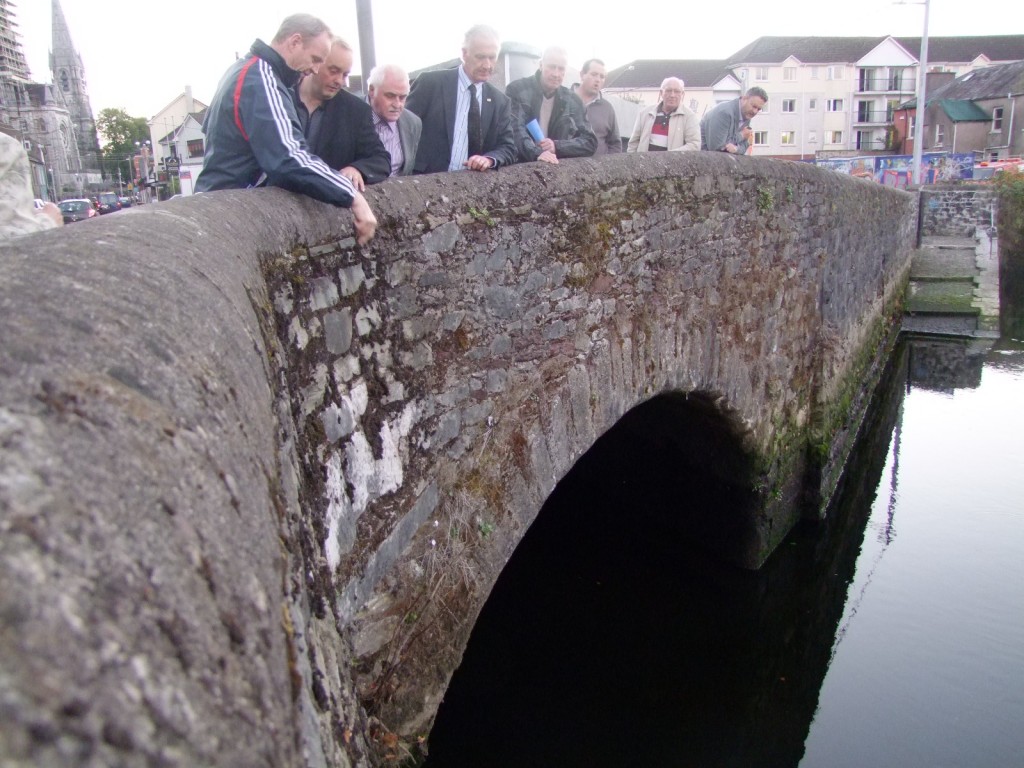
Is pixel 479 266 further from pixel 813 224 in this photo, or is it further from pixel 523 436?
pixel 813 224

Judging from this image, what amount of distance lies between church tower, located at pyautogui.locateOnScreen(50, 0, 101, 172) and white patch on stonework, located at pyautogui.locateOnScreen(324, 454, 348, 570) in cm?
7747

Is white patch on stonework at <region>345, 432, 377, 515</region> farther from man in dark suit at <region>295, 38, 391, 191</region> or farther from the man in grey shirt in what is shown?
the man in grey shirt

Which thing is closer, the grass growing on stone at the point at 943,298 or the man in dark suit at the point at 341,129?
the man in dark suit at the point at 341,129

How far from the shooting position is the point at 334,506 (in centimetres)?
266

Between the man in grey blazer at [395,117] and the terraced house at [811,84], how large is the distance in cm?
4590

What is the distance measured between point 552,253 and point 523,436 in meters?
0.92

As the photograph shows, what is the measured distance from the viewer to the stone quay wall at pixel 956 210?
2678cm

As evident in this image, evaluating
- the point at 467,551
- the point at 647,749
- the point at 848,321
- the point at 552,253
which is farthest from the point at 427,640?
the point at 848,321

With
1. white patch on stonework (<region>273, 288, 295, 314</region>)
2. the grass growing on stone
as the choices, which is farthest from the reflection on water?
the grass growing on stone

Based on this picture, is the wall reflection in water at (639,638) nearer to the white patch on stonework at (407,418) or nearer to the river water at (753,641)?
the river water at (753,641)

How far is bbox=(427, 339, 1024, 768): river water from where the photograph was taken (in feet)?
18.8

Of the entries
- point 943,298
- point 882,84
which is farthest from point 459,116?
point 882,84

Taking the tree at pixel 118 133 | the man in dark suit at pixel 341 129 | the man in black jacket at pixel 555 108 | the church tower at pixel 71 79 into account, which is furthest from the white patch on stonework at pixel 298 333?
the church tower at pixel 71 79

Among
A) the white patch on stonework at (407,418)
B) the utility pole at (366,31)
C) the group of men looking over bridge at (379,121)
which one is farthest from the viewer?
the utility pole at (366,31)
